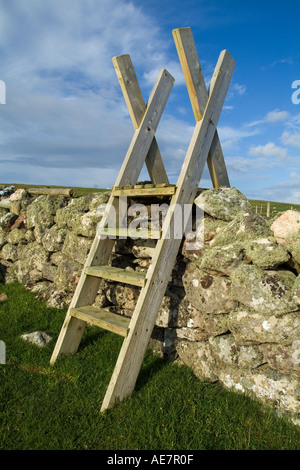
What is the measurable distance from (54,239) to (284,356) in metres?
4.36

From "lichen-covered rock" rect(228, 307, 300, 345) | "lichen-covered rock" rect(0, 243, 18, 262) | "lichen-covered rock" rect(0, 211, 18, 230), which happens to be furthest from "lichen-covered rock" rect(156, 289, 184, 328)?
"lichen-covered rock" rect(0, 211, 18, 230)

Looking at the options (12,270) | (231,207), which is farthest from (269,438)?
(12,270)

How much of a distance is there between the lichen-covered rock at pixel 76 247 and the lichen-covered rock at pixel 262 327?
9.03ft

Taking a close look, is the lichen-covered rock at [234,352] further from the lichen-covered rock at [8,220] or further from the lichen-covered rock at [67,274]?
the lichen-covered rock at [8,220]

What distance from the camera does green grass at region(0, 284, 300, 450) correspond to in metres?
2.70

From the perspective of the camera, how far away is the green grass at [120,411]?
2.70 metres

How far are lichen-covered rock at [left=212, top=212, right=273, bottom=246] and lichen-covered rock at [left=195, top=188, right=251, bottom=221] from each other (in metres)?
0.14

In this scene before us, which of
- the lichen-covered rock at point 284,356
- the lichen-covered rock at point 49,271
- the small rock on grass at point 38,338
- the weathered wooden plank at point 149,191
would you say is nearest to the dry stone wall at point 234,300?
the lichen-covered rock at point 284,356

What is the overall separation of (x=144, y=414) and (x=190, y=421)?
0.41m

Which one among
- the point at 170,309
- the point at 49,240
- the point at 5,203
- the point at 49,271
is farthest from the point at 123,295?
the point at 5,203

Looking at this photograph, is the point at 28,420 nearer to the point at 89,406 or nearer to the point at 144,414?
the point at 89,406

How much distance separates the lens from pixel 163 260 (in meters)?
3.55

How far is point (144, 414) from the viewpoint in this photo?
117 inches
